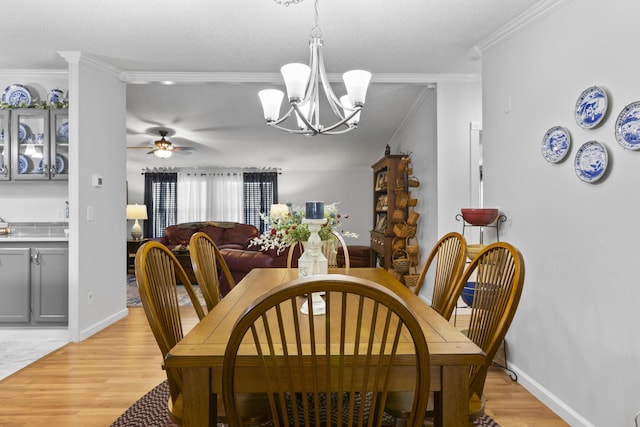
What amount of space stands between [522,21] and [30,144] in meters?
4.23

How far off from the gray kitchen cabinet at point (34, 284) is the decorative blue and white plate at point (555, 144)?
12.4 ft

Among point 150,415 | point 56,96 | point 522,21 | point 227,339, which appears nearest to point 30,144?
point 56,96

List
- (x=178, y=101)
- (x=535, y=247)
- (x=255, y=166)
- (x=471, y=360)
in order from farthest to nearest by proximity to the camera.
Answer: (x=255, y=166) < (x=178, y=101) < (x=535, y=247) < (x=471, y=360)

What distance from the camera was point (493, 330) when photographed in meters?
1.45

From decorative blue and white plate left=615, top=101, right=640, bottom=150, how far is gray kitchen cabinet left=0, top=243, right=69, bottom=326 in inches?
158

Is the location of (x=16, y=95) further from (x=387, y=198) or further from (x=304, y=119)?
(x=387, y=198)

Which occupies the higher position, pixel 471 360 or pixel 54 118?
pixel 54 118

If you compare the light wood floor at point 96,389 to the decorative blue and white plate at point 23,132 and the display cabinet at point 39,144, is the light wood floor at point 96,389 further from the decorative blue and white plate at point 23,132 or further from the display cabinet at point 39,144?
the decorative blue and white plate at point 23,132

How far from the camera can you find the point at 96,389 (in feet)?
8.09

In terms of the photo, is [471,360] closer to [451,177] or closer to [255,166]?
[451,177]

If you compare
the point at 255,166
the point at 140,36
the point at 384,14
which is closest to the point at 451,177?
the point at 384,14

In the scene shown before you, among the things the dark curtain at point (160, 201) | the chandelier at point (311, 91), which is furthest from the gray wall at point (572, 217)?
the dark curtain at point (160, 201)

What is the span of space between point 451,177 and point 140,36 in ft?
10.1

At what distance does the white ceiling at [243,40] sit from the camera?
2.65 m
